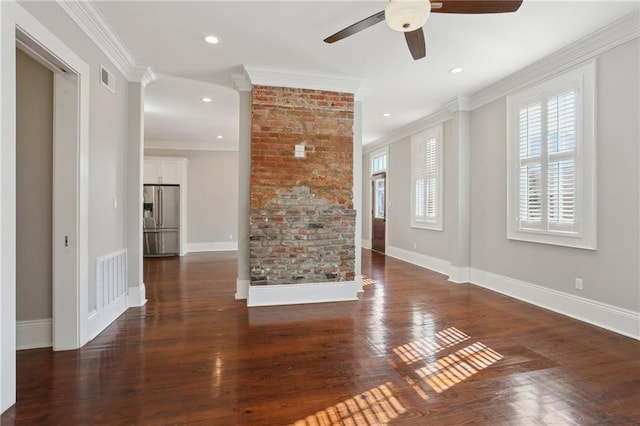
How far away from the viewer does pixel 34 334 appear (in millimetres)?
2543

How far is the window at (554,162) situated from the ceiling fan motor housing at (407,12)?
2387mm

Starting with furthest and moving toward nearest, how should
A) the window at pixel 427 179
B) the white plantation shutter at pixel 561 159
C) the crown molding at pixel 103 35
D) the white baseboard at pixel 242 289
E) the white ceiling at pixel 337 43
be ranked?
the window at pixel 427 179
the white baseboard at pixel 242 289
the white plantation shutter at pixel 561 159
the white ceiling at pixel 337 43
the crown molding at pixel 103 35

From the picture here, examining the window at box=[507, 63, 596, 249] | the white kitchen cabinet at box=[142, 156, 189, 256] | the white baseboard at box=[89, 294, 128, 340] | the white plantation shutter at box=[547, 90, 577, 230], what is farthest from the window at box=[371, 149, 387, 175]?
the white baseboard at box=[89, 294, 128, 340]

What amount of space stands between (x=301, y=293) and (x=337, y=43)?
2764 mm

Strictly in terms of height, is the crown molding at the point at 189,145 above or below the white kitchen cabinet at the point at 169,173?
above

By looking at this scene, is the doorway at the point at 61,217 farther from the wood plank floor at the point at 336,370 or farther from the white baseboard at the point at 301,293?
the white baseboard at the point at 301,293

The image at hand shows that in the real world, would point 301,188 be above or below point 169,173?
below

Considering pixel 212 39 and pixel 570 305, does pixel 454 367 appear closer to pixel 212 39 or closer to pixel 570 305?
pixel 570 305

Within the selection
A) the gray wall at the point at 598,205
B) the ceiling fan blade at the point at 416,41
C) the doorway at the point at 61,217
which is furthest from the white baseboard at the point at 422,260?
the doorway at the point at 61,217

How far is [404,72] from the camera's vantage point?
3.83 meters

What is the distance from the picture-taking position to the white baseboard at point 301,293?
3.72 meters

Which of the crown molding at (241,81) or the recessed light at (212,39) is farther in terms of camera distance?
the crown molding at (241,81)

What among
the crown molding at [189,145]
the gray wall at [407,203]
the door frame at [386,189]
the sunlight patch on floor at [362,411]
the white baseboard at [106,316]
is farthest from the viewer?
the crown molding at [189,145]

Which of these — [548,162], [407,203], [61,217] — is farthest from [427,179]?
[61,217]
